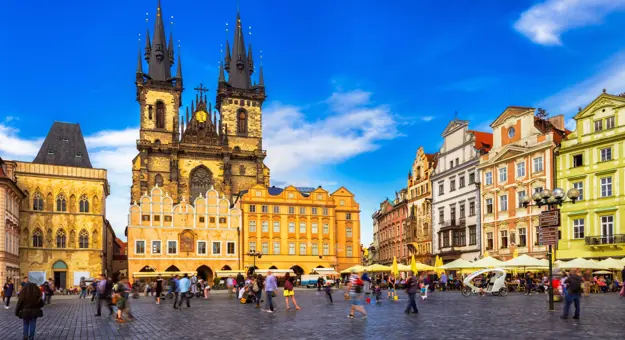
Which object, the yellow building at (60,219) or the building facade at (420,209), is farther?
the building facade at (420,209)

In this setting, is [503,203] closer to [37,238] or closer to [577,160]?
[577,160]

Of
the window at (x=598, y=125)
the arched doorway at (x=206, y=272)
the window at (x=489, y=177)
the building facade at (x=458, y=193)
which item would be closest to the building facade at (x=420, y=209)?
the building facade at (x=458, y=193)

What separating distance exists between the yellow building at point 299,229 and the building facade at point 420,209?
890 centimetres

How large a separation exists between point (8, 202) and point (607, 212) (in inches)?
1860

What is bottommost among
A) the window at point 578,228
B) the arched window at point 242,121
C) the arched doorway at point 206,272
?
the arched doorway at point 206,272

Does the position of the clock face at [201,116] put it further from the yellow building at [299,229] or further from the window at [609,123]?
the window at [609,123]

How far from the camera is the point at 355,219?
8181cm

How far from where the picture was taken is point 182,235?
237 feet

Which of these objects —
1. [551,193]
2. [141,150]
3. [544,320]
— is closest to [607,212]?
[551,193]

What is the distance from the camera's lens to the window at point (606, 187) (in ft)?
147

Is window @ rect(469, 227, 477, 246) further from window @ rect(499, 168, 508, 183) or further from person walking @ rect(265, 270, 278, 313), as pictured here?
person walking @ rect(265, 270, 278, 313)

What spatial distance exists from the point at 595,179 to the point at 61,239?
5106 centimetres

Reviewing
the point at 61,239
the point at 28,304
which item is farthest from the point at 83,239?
the point at 28,304

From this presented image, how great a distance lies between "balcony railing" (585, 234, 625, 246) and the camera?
42.6 m
